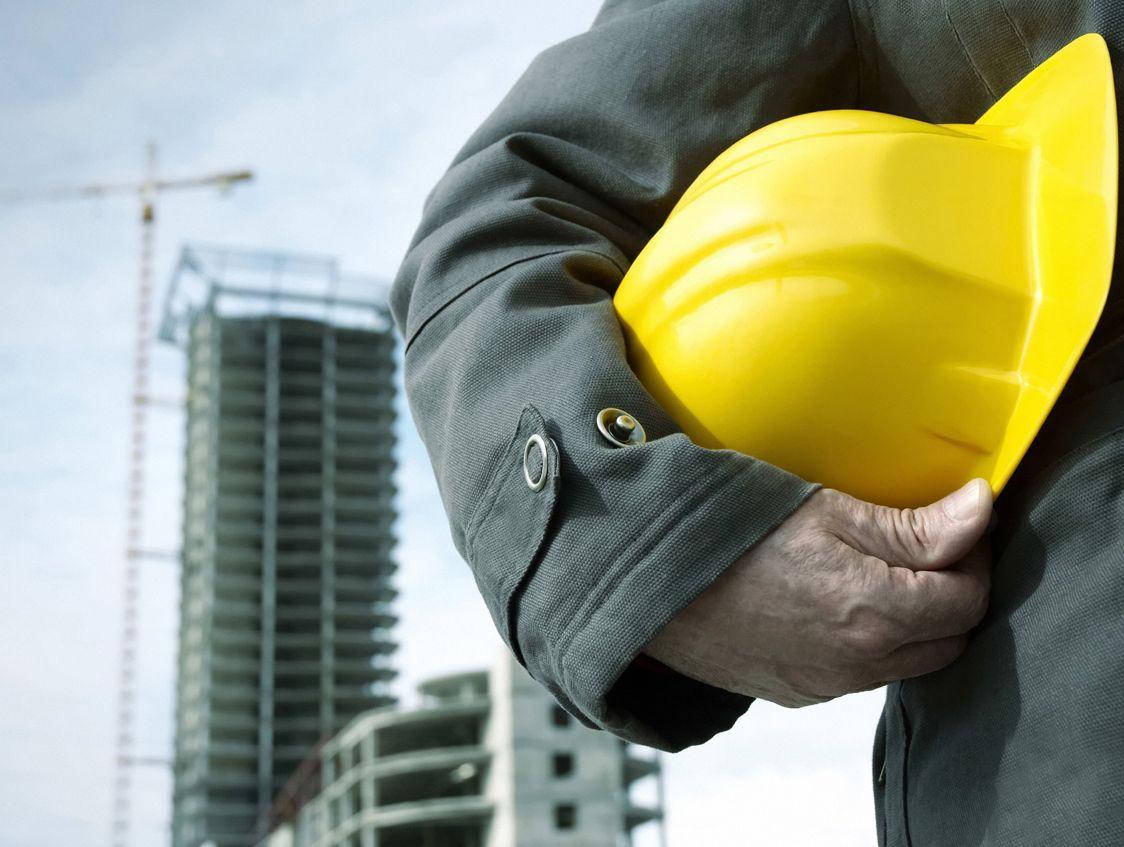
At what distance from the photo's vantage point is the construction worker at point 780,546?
1396mm

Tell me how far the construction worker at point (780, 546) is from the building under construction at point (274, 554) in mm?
110217

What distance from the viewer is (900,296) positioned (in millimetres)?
1536

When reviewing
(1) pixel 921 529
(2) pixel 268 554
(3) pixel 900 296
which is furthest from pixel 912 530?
(2) pixel 268 554

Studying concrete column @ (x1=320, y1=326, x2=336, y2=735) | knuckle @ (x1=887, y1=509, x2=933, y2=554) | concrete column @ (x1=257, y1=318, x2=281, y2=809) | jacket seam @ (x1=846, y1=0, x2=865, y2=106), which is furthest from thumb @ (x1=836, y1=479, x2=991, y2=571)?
concrete column @ (x1=320, y1=326, x2=336, y2=735)

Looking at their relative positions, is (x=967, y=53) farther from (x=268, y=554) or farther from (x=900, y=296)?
(x=268, y=554)

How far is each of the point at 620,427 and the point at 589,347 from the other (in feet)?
0.42

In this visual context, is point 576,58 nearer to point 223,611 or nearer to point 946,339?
point 946,339

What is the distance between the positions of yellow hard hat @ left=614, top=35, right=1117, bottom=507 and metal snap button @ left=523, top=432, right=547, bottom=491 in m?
0.20

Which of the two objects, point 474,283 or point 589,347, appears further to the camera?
point 474,283

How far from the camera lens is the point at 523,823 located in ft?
242

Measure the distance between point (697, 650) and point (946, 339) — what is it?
1.53 feet

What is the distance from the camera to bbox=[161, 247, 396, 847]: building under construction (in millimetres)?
107062

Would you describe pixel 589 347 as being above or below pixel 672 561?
above

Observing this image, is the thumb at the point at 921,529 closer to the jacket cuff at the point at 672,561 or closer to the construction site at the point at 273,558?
the jacket cuff at the point at 672,561
